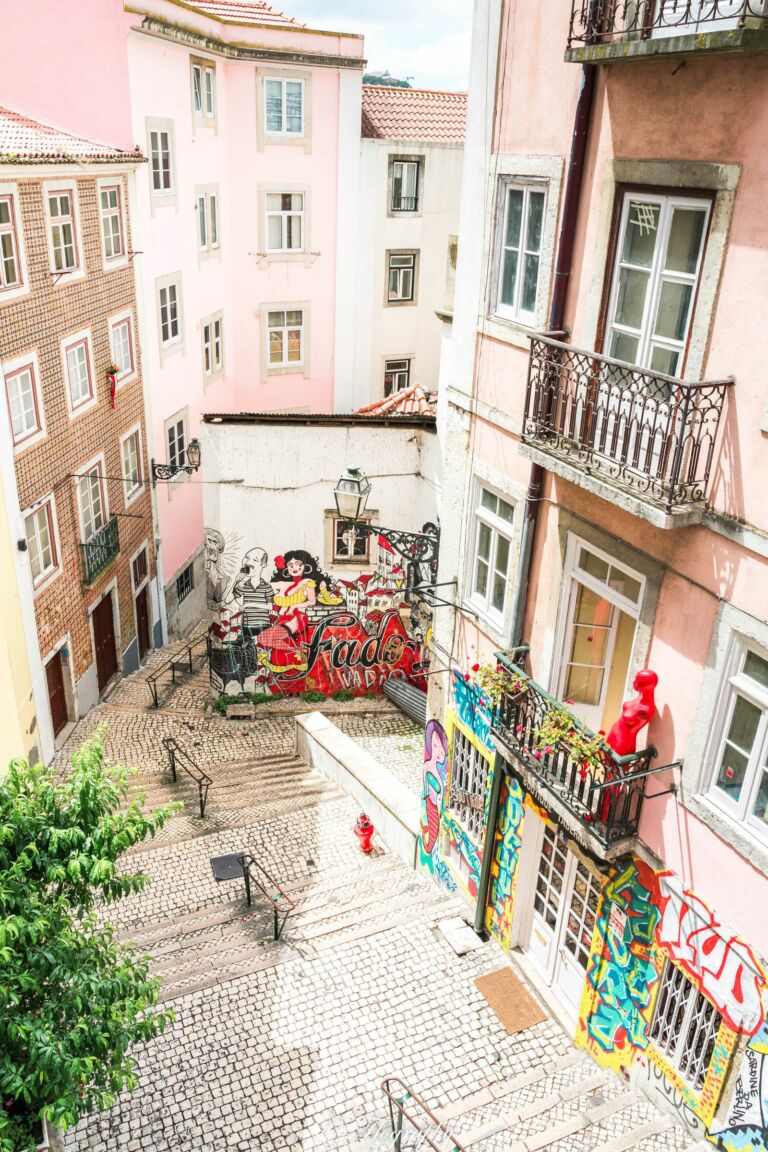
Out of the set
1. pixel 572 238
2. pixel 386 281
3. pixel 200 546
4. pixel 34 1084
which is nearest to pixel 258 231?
pixel 386 281

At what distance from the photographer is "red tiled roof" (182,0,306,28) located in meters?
23.5

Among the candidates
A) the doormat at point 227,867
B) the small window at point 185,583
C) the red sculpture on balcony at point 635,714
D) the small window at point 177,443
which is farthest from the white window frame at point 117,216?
the red sculpture on balcony at point 635,714

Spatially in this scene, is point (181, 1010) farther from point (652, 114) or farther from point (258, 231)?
point (258, 231)

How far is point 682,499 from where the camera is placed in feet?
22.4

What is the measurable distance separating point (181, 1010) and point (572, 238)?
990 centimetres

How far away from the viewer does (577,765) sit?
27.7 ft

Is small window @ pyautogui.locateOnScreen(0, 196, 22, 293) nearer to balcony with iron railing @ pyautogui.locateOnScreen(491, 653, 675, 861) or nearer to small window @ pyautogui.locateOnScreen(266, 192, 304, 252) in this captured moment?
small window @ pyautogui.locateOnScreen(266, 192, 304, 252)

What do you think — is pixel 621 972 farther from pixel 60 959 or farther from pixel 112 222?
pixel 112 222

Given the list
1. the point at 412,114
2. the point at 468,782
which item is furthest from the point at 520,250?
the point at 412,114

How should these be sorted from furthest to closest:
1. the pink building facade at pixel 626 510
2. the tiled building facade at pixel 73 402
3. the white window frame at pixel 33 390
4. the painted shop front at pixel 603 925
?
the tiled building facade at pixel 73 402
the white window frame at pixel 33 390
the painted shop front at pixel 603 925
the pink building facade at pixel 626 510

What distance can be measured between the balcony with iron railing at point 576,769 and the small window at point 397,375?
19170 millimetres

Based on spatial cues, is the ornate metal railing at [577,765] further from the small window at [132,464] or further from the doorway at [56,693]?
the small window at [132,464]

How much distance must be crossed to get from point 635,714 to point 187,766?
39.3 ft

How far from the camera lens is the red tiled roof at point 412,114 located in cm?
2455
